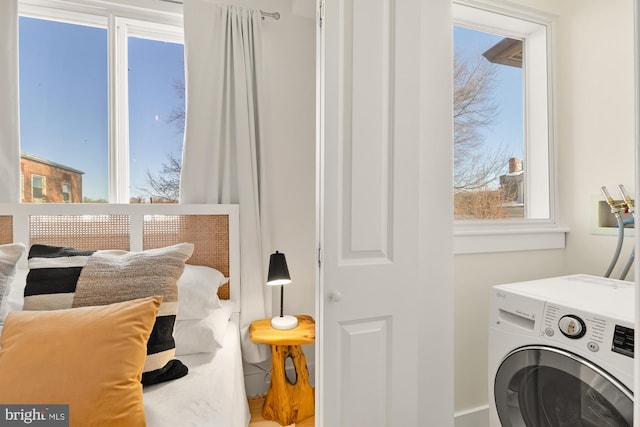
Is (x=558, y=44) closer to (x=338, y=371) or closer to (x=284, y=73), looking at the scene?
(x=284, y=73)

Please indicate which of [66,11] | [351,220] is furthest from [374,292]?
[66,11]

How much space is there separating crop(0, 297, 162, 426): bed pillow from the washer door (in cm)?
124

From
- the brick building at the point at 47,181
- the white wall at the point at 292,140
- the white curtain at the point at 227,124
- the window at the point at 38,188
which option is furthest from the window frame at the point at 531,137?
the window at the point at 38,188

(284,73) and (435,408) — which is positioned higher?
(284,73)

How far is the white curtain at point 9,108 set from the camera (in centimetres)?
165

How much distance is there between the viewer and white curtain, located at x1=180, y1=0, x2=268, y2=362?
185cm

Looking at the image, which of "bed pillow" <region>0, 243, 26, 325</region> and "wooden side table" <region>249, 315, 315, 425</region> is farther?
"wooden side table" <region>249, 315, 315, 425</region>

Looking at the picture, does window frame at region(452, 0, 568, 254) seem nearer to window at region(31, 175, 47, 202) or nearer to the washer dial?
the washer dial

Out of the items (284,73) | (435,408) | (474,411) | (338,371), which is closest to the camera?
(338,371)

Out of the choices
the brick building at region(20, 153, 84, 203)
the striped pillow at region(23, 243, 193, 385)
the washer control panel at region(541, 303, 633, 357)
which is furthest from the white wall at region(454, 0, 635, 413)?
the brick building at region(20, 153, 84, 203)

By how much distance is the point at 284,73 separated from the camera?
2.05 m

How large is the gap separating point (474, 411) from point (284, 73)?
2.14 m

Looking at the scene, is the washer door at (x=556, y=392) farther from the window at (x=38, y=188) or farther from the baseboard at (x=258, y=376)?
the window at (x=38, y=188)

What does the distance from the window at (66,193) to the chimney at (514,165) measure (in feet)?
8.17
